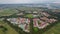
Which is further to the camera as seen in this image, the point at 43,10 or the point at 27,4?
the point at 27,4

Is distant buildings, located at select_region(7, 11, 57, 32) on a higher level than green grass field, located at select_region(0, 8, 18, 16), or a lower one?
lower

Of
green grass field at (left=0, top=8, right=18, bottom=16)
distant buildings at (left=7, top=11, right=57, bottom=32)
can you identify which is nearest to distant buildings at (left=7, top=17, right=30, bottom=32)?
distant buildings at (left=7, top=11, right=57, bottom=32)

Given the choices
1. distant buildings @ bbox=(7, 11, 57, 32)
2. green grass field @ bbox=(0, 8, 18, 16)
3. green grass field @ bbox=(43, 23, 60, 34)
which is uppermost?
green grass field @ bbox=(0, 8, 18, 16)

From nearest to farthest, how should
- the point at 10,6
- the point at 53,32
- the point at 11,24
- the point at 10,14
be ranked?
the point at 53,32, the point at 11,24, the point at 10,14, the point at 10,6

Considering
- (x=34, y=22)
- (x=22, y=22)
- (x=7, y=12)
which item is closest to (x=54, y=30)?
(x=34, y=22)

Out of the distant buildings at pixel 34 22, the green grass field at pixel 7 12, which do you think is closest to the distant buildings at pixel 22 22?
the distant buildings at pixel 34 22

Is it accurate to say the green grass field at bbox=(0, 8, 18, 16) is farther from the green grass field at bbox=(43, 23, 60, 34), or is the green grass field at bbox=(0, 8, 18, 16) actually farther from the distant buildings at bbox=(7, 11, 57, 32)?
the green grass field at bbox=(43, 23, 60, 34)

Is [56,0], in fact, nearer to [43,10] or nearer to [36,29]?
[43,10]

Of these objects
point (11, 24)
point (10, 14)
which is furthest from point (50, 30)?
point (10, 14)

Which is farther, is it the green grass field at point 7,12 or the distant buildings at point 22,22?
the green grass field at point 7,12

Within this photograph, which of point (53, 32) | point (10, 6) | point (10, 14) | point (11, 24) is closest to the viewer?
point (53, 32)

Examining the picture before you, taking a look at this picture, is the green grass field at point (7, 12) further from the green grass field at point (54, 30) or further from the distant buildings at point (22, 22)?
the green grass field at point (54, 30)
